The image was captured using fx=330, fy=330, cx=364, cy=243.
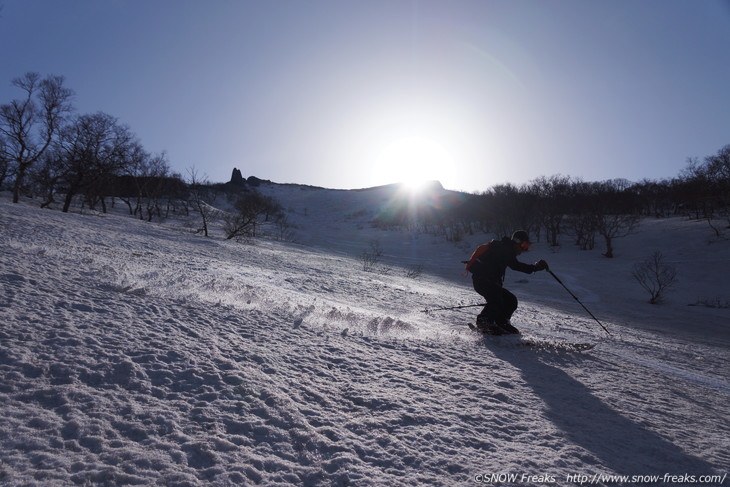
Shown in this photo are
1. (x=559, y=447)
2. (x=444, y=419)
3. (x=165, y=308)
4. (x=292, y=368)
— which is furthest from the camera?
(x=165, y=308)

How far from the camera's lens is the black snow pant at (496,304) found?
201 inches

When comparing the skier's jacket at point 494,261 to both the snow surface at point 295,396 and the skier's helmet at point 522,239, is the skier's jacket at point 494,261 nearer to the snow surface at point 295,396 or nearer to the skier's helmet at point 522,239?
the skier's helmet at point 522,239

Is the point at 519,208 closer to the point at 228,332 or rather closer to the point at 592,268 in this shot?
the point at 592,268

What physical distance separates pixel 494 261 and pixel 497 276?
0.24m

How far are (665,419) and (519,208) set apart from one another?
40.8 meters

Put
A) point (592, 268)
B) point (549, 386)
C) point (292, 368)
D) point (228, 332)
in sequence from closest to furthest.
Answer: point (292, 368)
point (549, 386)
point (228, 332)
point (592, 268)

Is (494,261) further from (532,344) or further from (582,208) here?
(582,208)

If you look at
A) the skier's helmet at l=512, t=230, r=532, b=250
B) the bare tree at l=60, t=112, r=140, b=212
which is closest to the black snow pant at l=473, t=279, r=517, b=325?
the skier's helmet at l=512, t=230, r=532, b=250

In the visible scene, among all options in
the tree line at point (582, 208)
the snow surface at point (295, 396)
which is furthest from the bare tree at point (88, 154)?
the tree line at point (582, 208)

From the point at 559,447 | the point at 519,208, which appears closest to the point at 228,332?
the point at 559,447

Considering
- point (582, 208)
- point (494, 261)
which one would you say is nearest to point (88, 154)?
point (494, 261)

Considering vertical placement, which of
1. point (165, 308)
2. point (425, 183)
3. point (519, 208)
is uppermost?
point (425, 183)

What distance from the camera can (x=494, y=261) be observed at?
5.20 meters

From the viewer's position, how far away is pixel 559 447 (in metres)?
2.14
